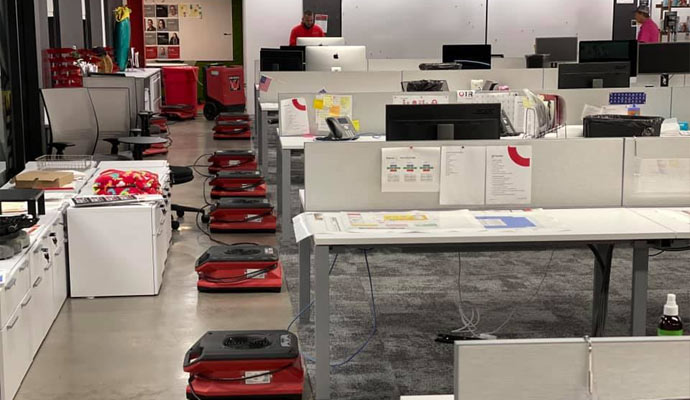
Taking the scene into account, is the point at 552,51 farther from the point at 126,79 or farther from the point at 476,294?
the point at 476,294

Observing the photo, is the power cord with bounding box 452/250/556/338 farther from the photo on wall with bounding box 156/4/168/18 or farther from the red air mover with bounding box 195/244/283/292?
the photo on wall with bounding box 156/4/168/18

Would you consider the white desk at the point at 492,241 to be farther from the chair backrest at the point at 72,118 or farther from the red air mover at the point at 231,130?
the red air mover at the point at 231,130

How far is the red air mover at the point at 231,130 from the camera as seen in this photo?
1211cm

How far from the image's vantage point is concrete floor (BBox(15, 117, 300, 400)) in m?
3.92

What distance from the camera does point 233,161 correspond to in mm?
9117

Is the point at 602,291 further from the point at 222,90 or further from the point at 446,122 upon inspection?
the point at 222,90

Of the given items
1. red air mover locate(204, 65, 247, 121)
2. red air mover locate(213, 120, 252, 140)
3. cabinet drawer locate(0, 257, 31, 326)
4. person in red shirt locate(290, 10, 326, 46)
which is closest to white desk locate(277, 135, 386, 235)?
cabinet drawer locate(0, 257, 31, 326)

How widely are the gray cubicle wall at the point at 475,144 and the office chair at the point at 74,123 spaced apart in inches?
137

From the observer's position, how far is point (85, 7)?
1213cm

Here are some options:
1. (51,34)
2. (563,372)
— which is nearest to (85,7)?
(51,34)

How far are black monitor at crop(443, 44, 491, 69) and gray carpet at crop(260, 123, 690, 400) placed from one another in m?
4.00

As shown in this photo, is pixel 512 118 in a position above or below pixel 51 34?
below

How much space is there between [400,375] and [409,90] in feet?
12.4

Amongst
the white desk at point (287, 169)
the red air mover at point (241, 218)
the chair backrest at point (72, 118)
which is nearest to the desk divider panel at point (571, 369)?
the white desk at point (287, 169)
